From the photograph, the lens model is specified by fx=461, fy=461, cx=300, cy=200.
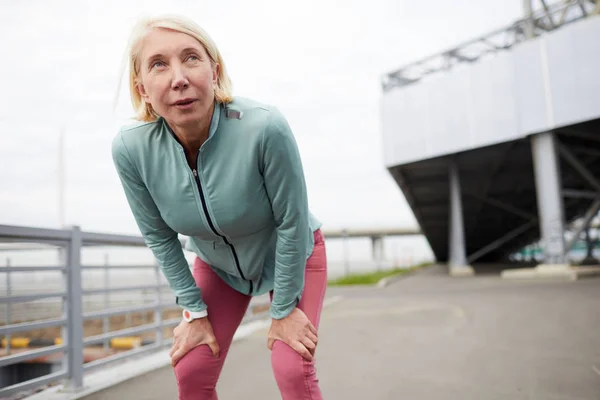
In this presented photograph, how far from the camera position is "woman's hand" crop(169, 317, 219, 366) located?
5.43 feet

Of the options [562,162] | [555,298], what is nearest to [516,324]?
[555,298]

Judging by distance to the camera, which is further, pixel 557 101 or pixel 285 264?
pixel 557 101

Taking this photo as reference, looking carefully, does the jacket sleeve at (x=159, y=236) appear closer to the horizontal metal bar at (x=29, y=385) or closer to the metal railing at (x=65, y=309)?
the metal railing at (x=65, y=309)

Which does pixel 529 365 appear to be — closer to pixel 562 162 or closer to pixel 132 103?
pixel 132 103

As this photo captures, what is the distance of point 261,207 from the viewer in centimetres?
155

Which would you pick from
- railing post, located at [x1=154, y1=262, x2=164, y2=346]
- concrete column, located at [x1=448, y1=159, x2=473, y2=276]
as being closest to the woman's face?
railing post, located at [x1=154, y1=262, x2=164, y2=346]

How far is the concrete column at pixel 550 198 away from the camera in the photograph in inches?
527

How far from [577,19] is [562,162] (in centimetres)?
581

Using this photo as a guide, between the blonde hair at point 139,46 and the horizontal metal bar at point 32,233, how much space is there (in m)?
1.68

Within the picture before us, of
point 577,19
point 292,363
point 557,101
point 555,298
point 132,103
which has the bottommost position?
point 555,298

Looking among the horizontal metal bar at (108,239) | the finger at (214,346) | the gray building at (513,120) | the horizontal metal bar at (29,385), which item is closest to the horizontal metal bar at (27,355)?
the horizontal metal bar at (29,385)

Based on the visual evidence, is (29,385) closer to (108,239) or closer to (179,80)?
(108,239)

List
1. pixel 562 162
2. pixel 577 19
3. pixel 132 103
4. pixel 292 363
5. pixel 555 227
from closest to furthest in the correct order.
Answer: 1. pixel 292 363
2. pixel 132 103
3. pixel 555 227
4. pixel 577 19
5. pixel 562 162

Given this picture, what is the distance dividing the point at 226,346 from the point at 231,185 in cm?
68
